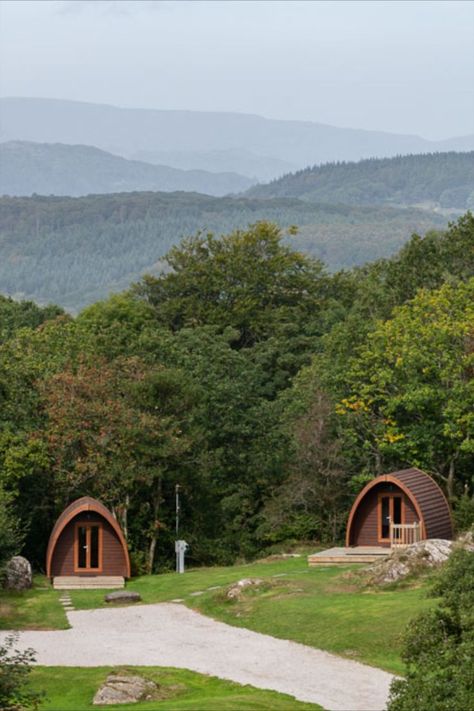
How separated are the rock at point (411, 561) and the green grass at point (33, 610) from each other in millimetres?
8530

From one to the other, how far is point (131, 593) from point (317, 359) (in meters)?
20.2

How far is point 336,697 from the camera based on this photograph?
27.3 meters

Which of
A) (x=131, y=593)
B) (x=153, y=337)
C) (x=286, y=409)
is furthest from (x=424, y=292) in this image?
(x=131, y=593)

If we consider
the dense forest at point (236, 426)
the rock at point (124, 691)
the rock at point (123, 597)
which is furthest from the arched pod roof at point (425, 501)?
the rock at point (124, 691)

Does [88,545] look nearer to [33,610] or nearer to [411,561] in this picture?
[33,610]

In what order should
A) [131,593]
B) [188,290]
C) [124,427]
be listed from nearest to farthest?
[131,593] → [124,427] → [188,290]

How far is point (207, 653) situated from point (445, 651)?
10206 mm

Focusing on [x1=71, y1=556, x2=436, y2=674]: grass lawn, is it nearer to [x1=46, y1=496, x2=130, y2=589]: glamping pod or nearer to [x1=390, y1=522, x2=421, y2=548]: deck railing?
[x1=46, y1=496, x2=130, y2=589]: glamping pod

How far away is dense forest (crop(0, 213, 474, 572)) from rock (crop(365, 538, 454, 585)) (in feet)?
26.5

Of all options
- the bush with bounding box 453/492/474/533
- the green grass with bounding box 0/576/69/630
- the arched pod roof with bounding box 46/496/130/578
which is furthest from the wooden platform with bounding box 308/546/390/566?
the green grass with bounding box 0/576/69/630

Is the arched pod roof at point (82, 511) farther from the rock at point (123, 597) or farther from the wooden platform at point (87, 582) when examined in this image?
the rock at point (123, 597)

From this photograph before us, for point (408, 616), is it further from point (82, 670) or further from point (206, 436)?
point (206, 436)

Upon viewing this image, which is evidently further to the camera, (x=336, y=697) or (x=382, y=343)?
(x=382, y=343)

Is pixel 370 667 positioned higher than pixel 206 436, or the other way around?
pixel 206 436
